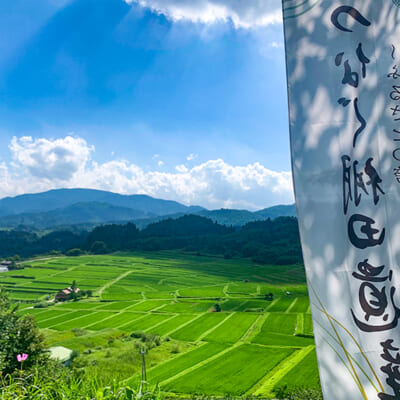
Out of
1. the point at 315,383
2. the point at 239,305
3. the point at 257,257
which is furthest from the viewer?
the point at 257,257

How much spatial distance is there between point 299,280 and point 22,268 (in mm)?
52953

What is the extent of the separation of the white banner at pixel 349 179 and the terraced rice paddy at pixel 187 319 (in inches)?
870

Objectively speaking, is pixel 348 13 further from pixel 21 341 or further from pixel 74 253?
pixel 74 253

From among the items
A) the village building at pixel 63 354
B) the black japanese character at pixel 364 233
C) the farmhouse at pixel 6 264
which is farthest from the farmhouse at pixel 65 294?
the black japanese character at pixel 364 233

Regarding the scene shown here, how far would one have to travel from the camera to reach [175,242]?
325 ft

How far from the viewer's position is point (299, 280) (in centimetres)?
5884

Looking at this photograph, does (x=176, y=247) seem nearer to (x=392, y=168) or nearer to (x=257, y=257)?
(x=257, y=257)

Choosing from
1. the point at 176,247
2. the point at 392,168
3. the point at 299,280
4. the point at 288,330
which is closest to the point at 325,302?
the point at 392,168

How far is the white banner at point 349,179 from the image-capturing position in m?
3.11

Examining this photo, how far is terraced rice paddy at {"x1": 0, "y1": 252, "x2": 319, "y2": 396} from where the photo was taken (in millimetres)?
26281

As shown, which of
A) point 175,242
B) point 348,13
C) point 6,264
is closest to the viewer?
point 348,13

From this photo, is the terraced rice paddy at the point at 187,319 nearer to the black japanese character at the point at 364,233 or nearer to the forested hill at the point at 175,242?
the forested hill at the point at 175,242

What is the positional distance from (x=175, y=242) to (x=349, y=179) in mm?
96835

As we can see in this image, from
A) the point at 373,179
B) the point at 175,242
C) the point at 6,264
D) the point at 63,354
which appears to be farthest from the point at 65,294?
the point at 373,179
